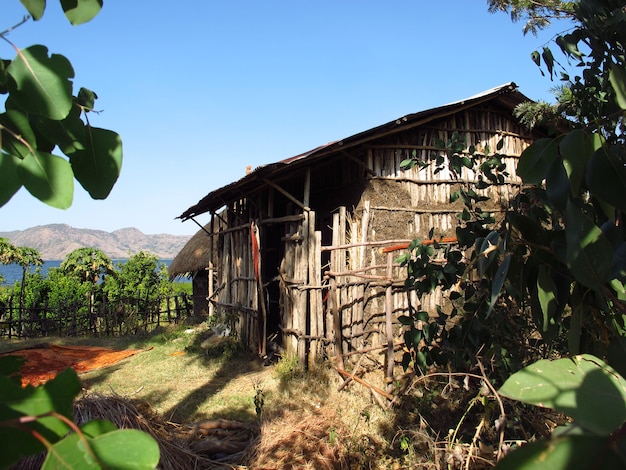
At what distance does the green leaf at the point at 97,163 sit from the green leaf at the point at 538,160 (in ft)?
3.33

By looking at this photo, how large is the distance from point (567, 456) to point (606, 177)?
686 millimetres

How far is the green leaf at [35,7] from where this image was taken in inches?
28.3

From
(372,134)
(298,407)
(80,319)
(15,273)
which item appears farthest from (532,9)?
(15,273)

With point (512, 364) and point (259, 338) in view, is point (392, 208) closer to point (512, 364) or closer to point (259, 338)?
point (259, 338)

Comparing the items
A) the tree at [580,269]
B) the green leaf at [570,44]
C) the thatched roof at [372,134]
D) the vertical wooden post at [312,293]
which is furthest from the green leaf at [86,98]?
the vertical wooden post at [312,293]

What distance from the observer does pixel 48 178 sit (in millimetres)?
721

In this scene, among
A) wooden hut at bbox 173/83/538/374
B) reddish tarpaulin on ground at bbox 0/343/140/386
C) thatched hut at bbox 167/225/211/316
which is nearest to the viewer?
wooden hut at bbox 173/83/538/374

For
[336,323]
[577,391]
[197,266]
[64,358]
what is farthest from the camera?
[197,266]

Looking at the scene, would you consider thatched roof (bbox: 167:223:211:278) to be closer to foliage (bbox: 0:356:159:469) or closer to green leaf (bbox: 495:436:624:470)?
foliage (bbox: 0:356:159:469)

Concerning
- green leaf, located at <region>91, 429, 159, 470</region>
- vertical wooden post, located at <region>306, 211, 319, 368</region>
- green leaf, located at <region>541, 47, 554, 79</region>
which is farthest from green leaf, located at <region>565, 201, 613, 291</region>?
vertical wooden post, located at <region>306, 211, 319, 368</region>

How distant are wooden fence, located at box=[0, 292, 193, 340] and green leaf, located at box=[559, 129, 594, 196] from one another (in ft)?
46.6

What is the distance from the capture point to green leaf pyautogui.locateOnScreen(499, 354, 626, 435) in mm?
535

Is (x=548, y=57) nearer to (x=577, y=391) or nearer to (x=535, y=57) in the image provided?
(x=535, y=57)

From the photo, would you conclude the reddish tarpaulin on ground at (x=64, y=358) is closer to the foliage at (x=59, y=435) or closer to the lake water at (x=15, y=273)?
the lake water at (x=15, y=273)
